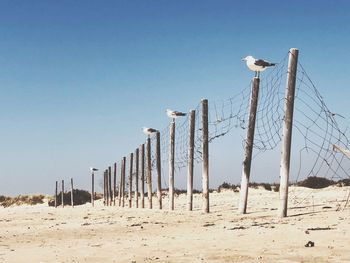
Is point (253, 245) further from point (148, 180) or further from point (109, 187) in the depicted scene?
point (109, 187)

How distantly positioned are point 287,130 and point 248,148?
1.93 meters

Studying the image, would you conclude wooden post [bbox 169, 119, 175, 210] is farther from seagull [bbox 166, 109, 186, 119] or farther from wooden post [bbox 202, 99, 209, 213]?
wooden post [bbox 202, 99, 209, 213]

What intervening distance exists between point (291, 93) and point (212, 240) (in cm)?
455

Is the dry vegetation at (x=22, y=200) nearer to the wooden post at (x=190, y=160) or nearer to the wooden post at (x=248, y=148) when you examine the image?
the wooden post at (x=190, y=160)

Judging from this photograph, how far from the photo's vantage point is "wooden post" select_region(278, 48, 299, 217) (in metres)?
10.9

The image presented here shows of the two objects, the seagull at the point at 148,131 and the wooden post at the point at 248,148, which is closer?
the wooden post at the point at 248,148

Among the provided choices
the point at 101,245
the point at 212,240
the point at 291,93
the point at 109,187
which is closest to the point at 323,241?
→ the point at 212,240

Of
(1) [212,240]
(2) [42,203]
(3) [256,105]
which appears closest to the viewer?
(1) [212,240]

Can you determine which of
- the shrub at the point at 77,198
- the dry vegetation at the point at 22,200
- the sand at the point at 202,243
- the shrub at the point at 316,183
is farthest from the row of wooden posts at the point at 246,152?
the dry vegetation at the point at 22,200

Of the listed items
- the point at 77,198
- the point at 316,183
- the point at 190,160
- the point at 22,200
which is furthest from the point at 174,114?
the point at 22,200

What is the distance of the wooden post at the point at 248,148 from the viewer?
1271cm

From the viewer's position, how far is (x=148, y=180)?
21344mm

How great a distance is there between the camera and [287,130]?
36.1 feet

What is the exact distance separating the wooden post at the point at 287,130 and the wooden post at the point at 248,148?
5.72 ft
